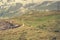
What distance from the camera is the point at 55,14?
7.02 metres

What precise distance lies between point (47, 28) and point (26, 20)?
916 millimetres

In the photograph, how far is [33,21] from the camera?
706cm

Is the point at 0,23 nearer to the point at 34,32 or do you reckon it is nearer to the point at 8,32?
the point at 8,32

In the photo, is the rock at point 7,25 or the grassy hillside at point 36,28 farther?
the rock at point 7,25

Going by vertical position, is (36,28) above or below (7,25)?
below

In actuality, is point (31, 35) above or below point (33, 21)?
below

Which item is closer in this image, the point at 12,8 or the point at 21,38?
the point at 21,38

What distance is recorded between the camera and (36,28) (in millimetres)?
6953

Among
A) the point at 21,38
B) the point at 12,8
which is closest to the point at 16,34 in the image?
the point at 21,38

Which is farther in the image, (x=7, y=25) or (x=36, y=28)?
(x=7, y=25)

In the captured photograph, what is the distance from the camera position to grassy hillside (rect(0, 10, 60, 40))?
22.4 feet

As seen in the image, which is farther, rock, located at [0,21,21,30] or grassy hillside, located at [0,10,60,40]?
rock, located at [0,21,21,30]

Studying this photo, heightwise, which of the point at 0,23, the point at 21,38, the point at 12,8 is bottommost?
the point at 21,38

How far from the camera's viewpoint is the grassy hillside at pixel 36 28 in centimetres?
683
